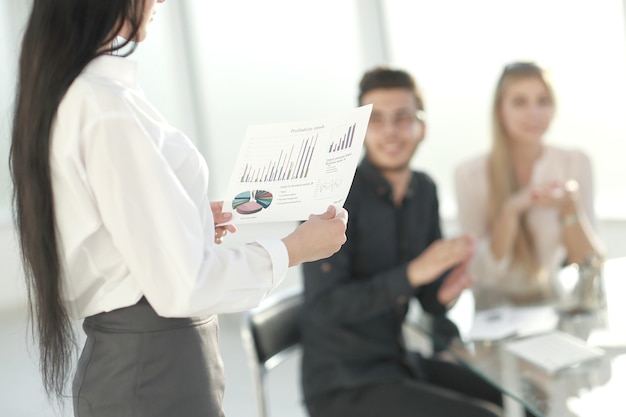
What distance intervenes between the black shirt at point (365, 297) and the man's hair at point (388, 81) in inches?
8.9

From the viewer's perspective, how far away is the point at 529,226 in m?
2.72

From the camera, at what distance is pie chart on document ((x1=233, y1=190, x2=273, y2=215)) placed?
1.25m

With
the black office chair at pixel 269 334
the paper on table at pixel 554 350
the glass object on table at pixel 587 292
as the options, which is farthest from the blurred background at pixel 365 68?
the paper on table at pixel 554 350

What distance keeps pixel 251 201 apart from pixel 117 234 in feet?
0.87

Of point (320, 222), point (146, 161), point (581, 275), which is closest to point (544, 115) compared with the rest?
point (581, 275)

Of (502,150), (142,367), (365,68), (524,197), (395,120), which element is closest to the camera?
(142,367)

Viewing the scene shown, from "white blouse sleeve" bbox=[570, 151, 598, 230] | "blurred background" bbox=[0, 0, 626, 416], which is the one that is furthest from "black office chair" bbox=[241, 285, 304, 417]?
"blurred background" bbox=[0, 0, 626, 416]

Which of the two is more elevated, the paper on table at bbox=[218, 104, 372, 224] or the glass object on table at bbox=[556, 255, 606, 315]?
the paper on table at bbox=[218, 104, 372, 224]

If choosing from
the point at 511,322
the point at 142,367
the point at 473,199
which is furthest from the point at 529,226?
the point at 142,367

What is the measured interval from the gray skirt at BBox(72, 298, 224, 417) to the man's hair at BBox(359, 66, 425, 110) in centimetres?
130

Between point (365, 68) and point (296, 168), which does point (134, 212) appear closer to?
point (296, 168)

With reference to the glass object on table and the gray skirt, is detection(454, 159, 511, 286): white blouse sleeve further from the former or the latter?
the gray skirt

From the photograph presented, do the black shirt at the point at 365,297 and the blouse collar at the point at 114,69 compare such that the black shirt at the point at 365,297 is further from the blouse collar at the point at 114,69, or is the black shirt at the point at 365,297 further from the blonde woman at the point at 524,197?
the blouse collar at the point at 114,69

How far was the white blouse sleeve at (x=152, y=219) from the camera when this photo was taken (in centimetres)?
105
